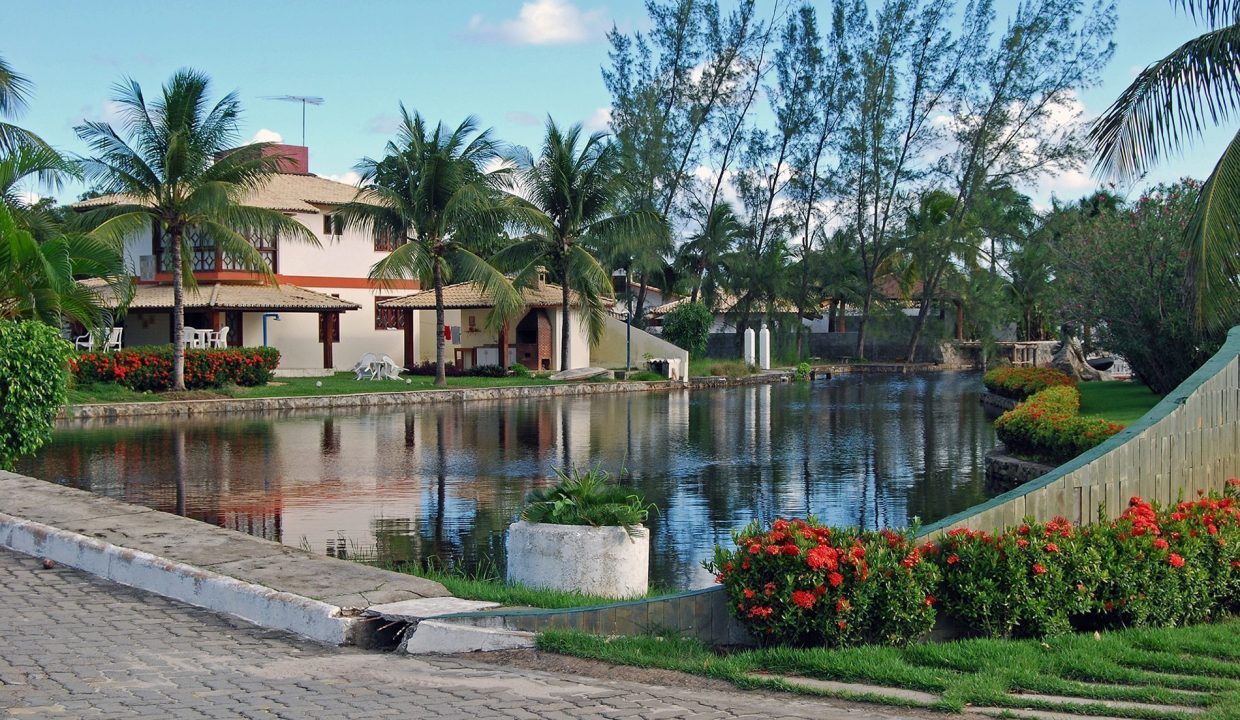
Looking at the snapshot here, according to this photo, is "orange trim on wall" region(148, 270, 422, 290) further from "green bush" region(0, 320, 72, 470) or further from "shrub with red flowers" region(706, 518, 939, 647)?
"shrub with red flowers" region(706, 518, 939, 647)

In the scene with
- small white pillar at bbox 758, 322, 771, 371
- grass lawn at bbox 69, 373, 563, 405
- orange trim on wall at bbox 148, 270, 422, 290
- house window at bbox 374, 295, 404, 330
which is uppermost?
orange trim on wall at bbox 148, 270, 422, 290

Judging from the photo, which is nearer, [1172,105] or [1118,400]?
[1172,105]

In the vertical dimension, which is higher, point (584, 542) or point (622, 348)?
point (622, 348)

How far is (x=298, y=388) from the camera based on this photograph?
32781mm

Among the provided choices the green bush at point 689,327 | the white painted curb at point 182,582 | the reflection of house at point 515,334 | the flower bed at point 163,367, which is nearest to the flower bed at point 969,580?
the white painted curb at point 182,582

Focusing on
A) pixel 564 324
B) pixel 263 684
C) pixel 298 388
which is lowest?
pixel 263 684

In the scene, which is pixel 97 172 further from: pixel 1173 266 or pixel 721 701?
pixel 721 701

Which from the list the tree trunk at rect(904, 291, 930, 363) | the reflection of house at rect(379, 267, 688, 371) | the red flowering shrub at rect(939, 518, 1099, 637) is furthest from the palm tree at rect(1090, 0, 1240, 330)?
the tree trunk at rect(904, 291, 930, 363)

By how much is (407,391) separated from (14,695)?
90.4 feet

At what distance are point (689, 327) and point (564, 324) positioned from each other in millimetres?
8086

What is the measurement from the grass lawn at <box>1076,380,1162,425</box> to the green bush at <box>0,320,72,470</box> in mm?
15831

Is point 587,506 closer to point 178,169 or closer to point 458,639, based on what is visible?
point 458,639

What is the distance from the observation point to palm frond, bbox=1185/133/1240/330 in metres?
11.8

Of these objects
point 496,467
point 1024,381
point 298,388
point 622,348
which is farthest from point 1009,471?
point 622,348
